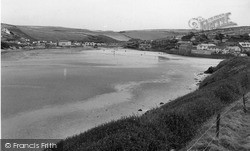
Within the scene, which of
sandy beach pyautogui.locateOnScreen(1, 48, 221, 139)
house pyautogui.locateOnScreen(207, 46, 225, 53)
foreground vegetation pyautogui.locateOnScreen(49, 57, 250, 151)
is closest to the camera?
foreground vegetation pyautogui.locateOnScreen(49, 57, 250, 151)

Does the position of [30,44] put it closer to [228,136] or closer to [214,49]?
[214,49]

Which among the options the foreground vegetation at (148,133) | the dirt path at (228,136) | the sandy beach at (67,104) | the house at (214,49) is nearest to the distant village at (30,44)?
the house at (214,49)

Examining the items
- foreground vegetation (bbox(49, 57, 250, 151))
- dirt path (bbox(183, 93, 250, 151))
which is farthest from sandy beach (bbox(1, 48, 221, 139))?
dirt path (bbox(183, 93, 250, 151))

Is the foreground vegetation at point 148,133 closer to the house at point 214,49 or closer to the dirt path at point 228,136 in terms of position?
the dirt path at point 228,136

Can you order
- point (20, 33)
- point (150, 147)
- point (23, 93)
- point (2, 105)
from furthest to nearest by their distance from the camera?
point (20, 33) < point (23, 93) < point (2, 105) < point (150, 147)

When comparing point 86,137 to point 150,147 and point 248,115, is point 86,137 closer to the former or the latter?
point 150,147

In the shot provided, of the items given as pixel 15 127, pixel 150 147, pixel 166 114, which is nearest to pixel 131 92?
pixel 15 127

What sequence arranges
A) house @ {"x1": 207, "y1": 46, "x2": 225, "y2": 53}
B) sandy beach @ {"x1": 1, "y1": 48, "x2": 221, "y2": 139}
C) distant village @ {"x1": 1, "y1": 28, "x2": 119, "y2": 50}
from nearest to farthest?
sandy beach @ {"x1": 1, "y1": 48, "x2": 221, "y2": 139}
house @ {"x1": 207, "y1": 46, "x2": 225, "y2": 53}
distant village @ {"x1": 1, "y1": 28, "x2": 119, "y2": 50}

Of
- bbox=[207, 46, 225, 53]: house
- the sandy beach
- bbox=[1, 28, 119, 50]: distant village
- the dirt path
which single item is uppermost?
bbox=[1, 28, 119, 50]: distant village

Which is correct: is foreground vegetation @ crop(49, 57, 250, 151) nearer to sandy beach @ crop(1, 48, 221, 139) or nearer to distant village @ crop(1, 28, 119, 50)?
sandy beach @ crop(1, 48, 221, 139)
